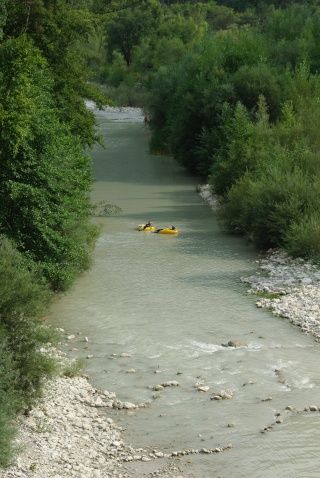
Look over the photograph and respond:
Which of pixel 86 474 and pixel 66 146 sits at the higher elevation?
pixel 66 146

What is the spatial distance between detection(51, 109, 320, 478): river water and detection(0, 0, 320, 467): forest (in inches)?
46.1

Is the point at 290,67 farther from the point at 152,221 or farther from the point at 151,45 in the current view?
the point at 151,45

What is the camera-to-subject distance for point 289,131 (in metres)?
32.4

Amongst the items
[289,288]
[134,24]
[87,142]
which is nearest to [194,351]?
[289,288]

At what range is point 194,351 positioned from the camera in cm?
1638

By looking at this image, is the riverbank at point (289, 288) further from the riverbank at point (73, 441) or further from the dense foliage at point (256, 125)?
the riverbank at point (73, 441)

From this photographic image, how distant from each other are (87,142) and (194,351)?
14470 millimetres

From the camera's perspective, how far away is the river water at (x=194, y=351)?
12.5m

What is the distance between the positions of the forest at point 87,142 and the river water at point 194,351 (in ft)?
3.84

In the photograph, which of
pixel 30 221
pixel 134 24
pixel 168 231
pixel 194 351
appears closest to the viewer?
pixel 194 351

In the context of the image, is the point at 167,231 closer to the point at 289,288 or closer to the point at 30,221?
the point at 289,288

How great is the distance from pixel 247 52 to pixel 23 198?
2644 centimetres

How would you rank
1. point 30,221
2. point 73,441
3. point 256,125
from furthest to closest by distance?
point 256,125
point 30,221
point 73,441

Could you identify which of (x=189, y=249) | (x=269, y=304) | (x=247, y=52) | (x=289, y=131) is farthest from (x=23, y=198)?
(x=247, y=52)
